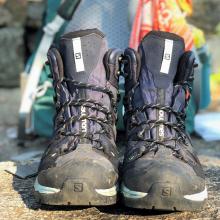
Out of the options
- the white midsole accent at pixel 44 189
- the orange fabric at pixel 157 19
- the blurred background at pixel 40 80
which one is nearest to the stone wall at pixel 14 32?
the blurred background at pixel 40 80

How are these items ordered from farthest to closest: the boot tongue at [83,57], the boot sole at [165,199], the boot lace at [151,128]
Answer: the boot tongue at [83,57], the boot lace at [151,128], the boot sole at [165,199]

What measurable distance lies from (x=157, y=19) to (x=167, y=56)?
0.82m

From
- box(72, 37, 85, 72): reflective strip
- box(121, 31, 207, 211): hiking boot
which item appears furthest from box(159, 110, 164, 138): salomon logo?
box(72, 37, 85, 72): reflective strip

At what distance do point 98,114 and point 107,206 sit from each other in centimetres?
24

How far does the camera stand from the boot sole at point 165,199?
4.04 feet

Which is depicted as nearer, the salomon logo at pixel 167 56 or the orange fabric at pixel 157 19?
the salomon logo at pixel 167 56

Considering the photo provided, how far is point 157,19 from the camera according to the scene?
229 cm

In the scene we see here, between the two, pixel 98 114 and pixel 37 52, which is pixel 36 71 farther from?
pixel 98 114

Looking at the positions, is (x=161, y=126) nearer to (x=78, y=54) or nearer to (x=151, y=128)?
(x=151, y=128)

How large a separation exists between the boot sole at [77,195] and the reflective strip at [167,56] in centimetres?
38

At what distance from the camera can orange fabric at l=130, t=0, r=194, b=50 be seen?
2.27 meters

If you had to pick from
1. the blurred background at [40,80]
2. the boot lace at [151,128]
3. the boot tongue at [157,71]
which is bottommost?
the blurred background at [40,80]

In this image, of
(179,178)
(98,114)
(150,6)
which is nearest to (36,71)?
(150,6)

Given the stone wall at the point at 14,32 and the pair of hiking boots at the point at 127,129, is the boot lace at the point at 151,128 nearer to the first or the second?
the pair of hiking boots at the point at 127,129
